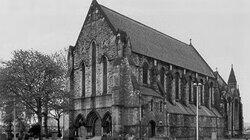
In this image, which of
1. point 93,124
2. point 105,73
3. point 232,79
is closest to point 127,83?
point 105,73

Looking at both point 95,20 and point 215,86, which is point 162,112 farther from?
point 215,86

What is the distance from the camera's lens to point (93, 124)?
49.7 m

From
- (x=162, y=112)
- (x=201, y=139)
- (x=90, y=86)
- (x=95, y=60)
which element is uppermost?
(x=95, y=60)

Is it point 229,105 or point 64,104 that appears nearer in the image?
point 64,104

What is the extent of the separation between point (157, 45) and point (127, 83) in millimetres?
14889

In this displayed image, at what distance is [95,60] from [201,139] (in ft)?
66.4

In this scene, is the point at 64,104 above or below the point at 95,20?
below

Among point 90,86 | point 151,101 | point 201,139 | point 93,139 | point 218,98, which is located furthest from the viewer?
point 218,98

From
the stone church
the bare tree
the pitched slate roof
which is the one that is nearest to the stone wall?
the stone church

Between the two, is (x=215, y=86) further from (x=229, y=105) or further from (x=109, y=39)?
(x=109, y=39)

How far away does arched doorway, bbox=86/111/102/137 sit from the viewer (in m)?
49.2

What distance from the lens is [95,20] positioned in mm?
51031

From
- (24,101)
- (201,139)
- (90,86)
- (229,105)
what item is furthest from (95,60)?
(229,105)

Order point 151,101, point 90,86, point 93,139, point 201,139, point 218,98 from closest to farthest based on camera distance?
1. point 93,139
2. point 151,101
3. point 90,86
4. point 201,139
5. point 218,98
